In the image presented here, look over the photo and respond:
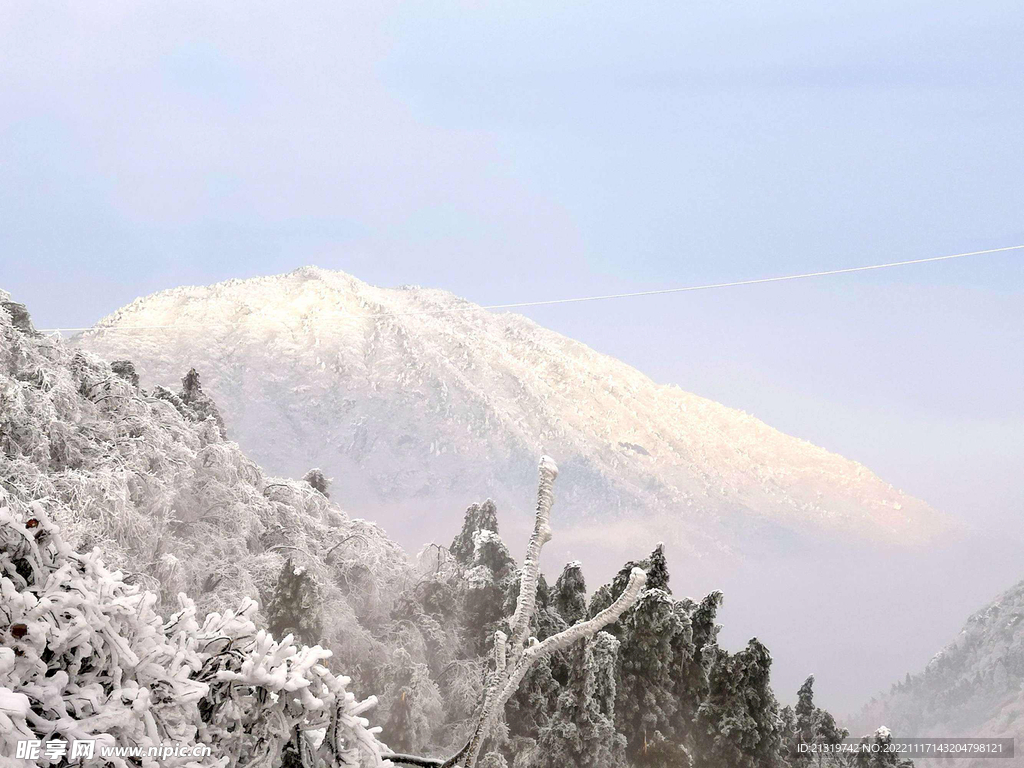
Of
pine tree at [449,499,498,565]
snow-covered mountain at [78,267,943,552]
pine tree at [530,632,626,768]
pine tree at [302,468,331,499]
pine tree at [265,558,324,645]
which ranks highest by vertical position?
snow-covered mountain at [78,267,943,552]

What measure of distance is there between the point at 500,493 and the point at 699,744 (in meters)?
14.2

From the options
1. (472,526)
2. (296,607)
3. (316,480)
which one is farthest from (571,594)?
(316,480)

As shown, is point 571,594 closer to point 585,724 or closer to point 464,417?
point 585,724

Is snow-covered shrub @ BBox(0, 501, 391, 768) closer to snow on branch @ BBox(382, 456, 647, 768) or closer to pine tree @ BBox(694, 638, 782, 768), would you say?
snow on branch @ BBox(382, 456, 647, 768)

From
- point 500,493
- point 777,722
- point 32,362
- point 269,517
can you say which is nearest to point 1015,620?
point 500,493

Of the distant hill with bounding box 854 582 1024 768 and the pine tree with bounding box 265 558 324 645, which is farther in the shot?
the distant hill with bounding box 854 582 1024 768

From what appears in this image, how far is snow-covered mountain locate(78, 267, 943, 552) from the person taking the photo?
27.0 metres

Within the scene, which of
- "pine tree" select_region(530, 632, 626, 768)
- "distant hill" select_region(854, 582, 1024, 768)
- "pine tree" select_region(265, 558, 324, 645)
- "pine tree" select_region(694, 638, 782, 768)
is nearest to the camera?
"pine tree" select_region(530, 632, 626, 768)

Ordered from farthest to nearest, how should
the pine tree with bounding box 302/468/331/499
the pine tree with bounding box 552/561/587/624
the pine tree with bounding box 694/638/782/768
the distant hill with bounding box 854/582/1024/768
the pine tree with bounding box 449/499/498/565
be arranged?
the distant hill with bounding box 854/582/1024/768 < the pine tree with bounding box 302/468/331/499 < the pine tree with bounding box 449/499/498/565 < the pine tree with bounding box 552/561/587/624 < the pine tree with bounding box 694/638/782/768

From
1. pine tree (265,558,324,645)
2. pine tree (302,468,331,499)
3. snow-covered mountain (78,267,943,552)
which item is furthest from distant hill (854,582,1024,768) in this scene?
pine tree (265,558,324,645)

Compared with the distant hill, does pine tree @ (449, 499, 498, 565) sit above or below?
above

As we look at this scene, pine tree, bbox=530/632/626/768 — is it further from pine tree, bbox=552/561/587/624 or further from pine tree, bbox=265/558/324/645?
pine tree, bbox=265/558/324/645

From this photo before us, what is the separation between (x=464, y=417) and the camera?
97.3ft

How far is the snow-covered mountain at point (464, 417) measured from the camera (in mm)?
27016
